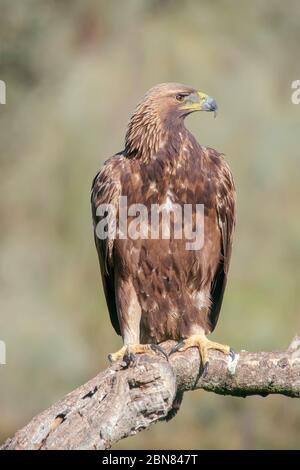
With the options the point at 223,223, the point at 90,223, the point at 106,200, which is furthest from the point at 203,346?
the point at 90,223

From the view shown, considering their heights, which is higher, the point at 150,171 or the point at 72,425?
the point at 150,171

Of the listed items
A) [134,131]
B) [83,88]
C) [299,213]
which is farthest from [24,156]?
[134,131]

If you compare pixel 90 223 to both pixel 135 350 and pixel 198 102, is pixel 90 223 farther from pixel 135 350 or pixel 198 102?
pixel 135 350

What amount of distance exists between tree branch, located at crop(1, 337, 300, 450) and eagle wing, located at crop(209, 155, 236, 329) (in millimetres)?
898

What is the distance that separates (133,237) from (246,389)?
1.14 m

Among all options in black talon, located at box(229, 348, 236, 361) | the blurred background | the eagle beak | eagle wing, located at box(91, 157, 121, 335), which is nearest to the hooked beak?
the eagle beak

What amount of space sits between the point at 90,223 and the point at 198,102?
865 cm

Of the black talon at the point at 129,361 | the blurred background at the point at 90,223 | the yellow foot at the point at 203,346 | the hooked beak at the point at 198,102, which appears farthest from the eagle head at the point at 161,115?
the blurred background at the point at 90,223

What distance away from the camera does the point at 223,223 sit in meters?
6.38

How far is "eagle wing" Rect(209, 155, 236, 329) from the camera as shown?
630cm

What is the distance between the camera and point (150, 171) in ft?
20.3
